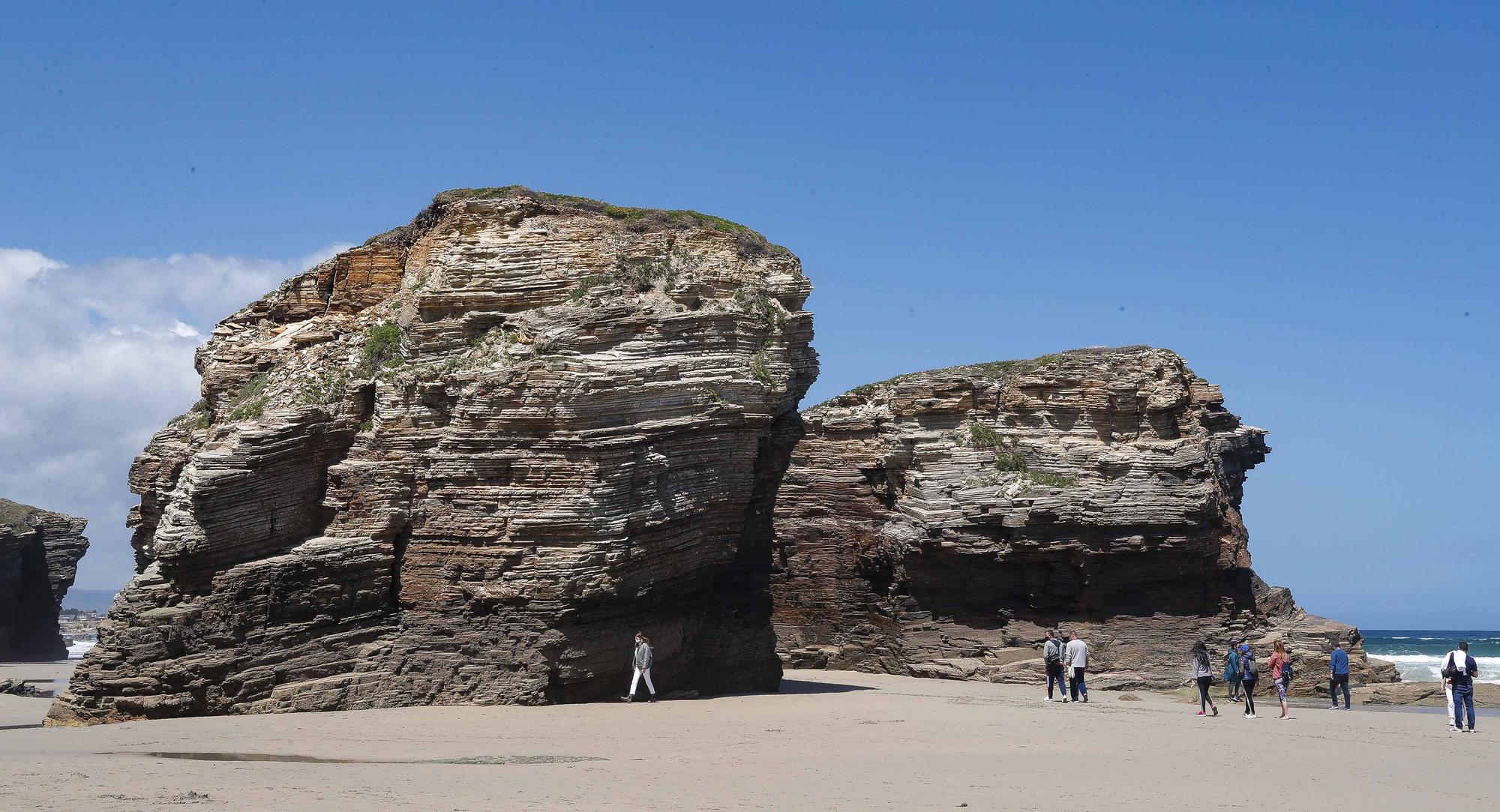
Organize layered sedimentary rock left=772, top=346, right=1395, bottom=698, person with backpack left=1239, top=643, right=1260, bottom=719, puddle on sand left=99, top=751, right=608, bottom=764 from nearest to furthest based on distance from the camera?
puddle on sand left=99, top=751, right=608, bottom=764 → person with backpack left=1239, top=643, right=1260, bottom=719 → layered sedimentary rock left=772, top=346, right=1395, bottom=698

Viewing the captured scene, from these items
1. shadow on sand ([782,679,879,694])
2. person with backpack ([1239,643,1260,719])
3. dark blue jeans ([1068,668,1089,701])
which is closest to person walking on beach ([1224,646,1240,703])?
person with backpack ([1239,643,1260,719])

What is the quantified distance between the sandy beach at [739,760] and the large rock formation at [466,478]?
1067 mm

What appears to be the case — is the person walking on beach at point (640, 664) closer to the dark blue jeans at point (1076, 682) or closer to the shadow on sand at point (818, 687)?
the shadow on sand at point (818, 687)

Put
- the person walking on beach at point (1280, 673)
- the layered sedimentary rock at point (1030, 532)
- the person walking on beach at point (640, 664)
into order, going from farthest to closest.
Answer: the layered sedimentary rock at point (1030, 532), the person walking on beach at point (1280, 673), the person walking on beach at point (640, 664)

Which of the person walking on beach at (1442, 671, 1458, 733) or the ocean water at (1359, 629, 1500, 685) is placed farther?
the ocean water at (1359, 629, 1500, 685)

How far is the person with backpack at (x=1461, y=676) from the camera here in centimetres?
2161

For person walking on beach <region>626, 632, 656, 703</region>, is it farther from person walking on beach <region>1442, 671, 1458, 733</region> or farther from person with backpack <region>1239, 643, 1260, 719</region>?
person walking on beach <region>1442, 671, 1458, 733</region>

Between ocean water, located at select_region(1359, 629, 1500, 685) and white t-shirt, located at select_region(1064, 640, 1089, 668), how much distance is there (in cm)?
1659

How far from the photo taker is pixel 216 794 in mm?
11461

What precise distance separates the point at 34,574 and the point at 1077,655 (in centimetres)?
3969

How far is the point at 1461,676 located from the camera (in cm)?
2184

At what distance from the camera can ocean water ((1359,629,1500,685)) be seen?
5891 centimetres

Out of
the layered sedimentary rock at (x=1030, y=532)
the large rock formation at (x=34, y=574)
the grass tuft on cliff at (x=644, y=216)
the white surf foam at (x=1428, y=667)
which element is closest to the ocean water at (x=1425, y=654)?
the white surf foam at (x=1428, y=667)

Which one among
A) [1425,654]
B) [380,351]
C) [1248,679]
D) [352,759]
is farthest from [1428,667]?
[352,759]
